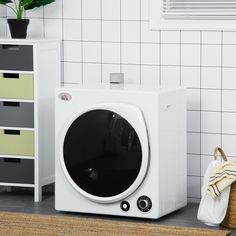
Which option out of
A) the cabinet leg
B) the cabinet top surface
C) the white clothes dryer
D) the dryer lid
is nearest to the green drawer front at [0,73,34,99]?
the cabinet top surface

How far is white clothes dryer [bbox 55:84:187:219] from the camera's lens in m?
4.01

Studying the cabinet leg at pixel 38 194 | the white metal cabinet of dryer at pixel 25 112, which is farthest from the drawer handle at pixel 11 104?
the cabinet leg at pixel 38 194

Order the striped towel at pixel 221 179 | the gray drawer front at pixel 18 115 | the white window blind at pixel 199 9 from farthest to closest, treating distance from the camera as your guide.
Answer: the gray drawer front at pixel 18 115 < the white window blind at pixel 199 9 < the striped towel at pixel 221 179

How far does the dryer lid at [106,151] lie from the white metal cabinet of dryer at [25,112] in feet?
1.10

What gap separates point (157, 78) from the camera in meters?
4.54

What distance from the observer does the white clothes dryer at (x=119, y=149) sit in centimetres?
401

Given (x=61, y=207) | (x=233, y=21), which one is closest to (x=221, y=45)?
(x=233, y=21)

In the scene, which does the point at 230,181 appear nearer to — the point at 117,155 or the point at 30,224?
the point at 117,155

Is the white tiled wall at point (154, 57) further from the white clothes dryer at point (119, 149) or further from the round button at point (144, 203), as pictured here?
the round button at point (144, 203)

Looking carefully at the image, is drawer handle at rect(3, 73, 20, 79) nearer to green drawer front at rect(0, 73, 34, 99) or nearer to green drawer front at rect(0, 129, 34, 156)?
green drawer front at rect(0, 73, 34, 99)

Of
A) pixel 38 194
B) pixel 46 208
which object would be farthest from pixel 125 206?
pixel 38 194

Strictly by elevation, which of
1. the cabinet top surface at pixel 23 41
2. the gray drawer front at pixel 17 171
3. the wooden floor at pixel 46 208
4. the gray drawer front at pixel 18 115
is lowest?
the wooden floor at pixel 46 208

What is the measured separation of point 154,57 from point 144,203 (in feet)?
2.94

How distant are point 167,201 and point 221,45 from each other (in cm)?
90
